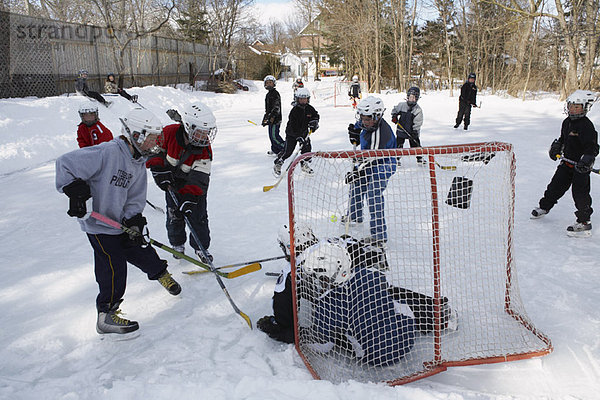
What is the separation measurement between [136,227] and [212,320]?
840 mm

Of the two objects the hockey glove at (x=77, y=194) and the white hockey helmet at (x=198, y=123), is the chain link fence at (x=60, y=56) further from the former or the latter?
the hockey glove at (x=77, y=194)

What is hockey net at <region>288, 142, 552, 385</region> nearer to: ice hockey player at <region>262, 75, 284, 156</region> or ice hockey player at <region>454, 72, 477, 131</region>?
ice hockey player at <region>262, 75, 284, 156</region>

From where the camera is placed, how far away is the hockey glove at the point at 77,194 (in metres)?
2.26

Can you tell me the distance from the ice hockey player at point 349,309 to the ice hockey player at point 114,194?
3.31 ft

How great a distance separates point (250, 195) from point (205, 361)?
3.60 meters

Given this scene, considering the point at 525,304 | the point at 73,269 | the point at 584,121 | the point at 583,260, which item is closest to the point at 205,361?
the point at 73,269

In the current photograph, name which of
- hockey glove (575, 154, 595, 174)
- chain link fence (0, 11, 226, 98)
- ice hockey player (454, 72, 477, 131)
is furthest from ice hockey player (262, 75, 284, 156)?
chain link fence (0, 11, 226, 98)

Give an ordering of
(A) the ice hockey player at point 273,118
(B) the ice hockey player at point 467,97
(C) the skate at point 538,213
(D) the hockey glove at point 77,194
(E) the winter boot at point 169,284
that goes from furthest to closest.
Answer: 1. (B) the ice hockey player at point 467,97
2. (A) the ice hockey player at point 273,118
3. (C) the skate at point 538,213
4. (E) the winter boot at point 169,284
5. (D) the hockey glove at point 77,194

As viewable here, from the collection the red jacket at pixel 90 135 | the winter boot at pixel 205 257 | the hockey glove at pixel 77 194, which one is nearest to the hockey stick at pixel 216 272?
the winter boot at pixel 205 257

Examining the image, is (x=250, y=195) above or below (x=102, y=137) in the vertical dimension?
below

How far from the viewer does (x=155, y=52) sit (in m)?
20.0

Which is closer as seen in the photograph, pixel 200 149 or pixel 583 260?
pixel 200 149

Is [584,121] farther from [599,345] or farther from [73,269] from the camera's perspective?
[73,269]

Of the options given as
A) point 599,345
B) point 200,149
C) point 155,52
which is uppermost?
point 155,52
